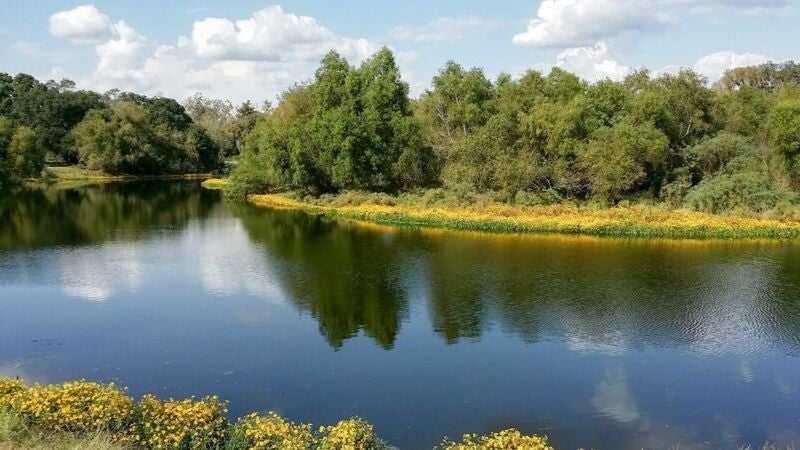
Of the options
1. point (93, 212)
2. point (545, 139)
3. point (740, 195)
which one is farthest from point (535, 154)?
point (93, 212)

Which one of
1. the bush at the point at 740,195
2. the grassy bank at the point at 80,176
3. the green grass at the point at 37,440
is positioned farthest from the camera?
the grassy bank at the point at 80,176

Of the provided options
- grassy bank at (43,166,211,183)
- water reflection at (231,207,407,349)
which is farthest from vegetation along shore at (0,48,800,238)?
grassy bank at (43,166,211,183)

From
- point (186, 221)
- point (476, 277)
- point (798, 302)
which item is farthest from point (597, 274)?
point (186, 221)

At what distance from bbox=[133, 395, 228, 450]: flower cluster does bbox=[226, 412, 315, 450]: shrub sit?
355 millimetres

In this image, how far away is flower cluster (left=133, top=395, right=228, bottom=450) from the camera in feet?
39.7

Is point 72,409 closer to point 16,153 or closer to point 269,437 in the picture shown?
point 269,437

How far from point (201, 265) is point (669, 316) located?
2242 centimetres

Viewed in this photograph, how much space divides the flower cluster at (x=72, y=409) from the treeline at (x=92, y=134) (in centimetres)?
7654

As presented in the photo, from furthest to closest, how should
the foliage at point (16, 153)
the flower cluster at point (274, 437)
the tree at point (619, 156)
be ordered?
the foliage at point (16, 153) → the tree at point (619, 156) → the flower cluster at point (274, 437)

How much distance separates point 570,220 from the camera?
143 ft

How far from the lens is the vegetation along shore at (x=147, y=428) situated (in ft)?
38.4

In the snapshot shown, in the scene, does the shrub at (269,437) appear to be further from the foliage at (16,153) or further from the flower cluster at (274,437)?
the foliage at (16,153)

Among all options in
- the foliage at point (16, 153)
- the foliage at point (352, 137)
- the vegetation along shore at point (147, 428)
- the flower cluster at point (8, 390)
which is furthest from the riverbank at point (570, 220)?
the foliage at point (16, 153)

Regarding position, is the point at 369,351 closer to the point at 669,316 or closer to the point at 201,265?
the point at 669,316
